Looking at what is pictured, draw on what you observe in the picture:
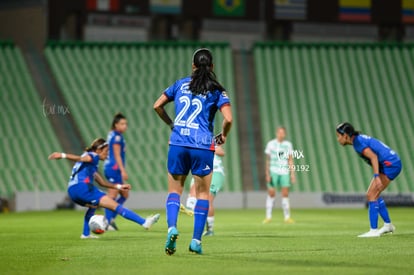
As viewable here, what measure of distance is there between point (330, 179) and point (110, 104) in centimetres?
867

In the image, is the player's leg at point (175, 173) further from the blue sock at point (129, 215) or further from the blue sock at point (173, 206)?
the blue sock at point (129, 215)

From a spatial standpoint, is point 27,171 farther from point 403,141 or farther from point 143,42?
point 403,141

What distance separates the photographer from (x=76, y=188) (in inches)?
555

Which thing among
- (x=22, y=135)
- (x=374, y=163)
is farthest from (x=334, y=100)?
(x=374, y=163)

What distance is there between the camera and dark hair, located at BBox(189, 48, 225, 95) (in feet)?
33.4

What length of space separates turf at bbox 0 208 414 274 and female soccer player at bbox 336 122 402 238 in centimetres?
36

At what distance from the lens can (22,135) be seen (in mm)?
30844

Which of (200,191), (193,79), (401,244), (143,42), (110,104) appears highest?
→ (143,42)

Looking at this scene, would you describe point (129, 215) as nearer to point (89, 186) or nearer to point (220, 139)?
point (89, 186)

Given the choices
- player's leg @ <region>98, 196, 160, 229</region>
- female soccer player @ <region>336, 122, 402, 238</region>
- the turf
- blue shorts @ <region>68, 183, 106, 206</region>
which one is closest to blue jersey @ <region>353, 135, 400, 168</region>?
female soccer player @ <region>336, 122, 402, 238</region>

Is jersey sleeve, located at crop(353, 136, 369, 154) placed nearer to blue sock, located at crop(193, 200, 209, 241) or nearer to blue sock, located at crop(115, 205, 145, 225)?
blue sock, located at crop(115, 205, 145, 225)

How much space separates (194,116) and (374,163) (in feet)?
15.3

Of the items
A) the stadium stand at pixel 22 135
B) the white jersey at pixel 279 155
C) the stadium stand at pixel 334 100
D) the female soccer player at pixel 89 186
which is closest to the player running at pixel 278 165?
the white jersey at pixel 279 155

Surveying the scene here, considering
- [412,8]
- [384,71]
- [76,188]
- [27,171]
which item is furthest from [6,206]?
[412,8]
